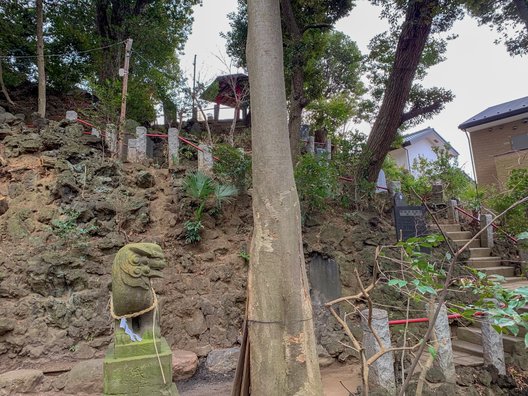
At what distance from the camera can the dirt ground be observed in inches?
170

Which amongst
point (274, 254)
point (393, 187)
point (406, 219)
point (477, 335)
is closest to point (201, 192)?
point (274, 254)

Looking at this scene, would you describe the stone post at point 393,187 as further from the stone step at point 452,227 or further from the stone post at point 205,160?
the stone post at point 205,160

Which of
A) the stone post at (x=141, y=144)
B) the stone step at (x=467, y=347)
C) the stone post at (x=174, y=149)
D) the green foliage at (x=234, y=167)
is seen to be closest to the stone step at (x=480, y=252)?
the stone step at (x=467, y=347)

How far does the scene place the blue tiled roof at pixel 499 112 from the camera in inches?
549

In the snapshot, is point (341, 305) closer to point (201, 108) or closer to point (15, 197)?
point (15, 197)

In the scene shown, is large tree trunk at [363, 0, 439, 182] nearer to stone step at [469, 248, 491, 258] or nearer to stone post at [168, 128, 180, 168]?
stone step at [469, 248, 491, 258]

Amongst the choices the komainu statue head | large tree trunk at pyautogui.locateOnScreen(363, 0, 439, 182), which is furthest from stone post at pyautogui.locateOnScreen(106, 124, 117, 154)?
large tree trunk at pyautogui.locateOnScreen(363, 0, 439, 182)

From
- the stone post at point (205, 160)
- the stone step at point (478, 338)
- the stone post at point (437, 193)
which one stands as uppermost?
the stone post at point (205, 160)

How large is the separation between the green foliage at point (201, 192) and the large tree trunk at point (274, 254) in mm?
3366

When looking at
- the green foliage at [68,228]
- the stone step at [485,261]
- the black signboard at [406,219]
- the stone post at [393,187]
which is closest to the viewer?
the green foliage at [68,228]

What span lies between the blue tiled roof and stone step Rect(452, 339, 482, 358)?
1244 cm

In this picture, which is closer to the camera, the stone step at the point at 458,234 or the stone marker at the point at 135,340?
the stone marker at the point at 135,340

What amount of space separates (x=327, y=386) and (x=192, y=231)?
337cm

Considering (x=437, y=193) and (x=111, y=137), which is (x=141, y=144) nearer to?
(x=111, y=137)
